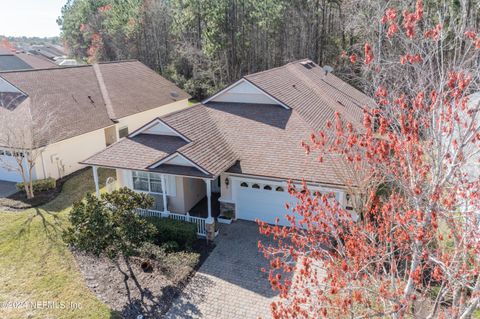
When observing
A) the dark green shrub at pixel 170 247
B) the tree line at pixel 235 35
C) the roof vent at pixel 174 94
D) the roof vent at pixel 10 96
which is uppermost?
the tree line at pixel 235 35

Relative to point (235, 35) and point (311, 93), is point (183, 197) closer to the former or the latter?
point (311, 93)

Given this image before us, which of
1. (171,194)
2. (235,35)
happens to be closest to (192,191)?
(171,194)

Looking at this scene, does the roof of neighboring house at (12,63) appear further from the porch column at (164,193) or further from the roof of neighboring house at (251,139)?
the porch column at (164,193)

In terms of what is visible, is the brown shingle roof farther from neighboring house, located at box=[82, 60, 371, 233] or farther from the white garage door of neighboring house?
the white garage door of neighboring house

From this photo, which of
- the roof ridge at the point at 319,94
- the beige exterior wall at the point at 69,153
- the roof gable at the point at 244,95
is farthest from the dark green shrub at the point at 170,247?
the roof ridge at the point at 319,94

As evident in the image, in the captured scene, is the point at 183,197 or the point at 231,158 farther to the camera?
the point at 183,197

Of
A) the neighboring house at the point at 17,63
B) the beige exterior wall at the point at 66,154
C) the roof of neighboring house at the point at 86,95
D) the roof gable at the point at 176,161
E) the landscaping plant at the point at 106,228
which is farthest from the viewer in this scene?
the neighboring house at the point at 17,63

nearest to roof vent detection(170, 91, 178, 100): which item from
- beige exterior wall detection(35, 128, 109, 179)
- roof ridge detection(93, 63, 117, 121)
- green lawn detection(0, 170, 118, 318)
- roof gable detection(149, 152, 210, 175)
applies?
roof ridge detection(93, 63, 117, 121)
